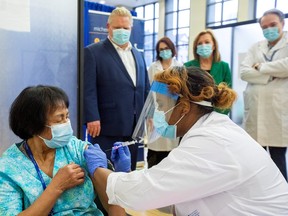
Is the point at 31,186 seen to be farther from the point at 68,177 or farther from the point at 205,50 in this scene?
Result: the point at 205,50

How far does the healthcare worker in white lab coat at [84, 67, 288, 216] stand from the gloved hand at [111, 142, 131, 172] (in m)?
0.13

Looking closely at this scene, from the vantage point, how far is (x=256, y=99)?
8.82ft

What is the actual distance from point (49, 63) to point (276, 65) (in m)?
1.75

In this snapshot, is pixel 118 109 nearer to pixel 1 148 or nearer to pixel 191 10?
pixel 1 148

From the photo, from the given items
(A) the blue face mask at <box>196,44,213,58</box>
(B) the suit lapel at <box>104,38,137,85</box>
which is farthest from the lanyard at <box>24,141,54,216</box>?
(A) the blue face mask at <box>196,44,213,58</box>

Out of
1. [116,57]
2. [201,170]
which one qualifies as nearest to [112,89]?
[116,57]

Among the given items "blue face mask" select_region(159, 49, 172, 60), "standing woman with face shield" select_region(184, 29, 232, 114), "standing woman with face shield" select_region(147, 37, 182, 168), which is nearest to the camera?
"standing woman with face shield" select_region(184, 29, 232, 114)

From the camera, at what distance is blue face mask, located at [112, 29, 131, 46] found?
227 centimetres

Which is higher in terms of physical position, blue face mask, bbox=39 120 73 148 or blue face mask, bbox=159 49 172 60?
blue face mask, bbox=159 49 172 60

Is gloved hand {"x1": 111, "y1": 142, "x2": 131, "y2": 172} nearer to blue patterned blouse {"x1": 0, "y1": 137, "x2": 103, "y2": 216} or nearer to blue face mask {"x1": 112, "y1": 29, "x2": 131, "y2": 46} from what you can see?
blue patterned blouse {"x1": 0, "y1": 137, "x2": 103, "y2": 216}

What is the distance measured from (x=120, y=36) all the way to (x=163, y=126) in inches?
43.1

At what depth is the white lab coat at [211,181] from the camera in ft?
3.43

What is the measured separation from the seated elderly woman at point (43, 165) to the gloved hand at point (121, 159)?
0.15m

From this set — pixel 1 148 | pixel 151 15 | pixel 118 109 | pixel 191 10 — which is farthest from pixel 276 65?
pixel 151 15
